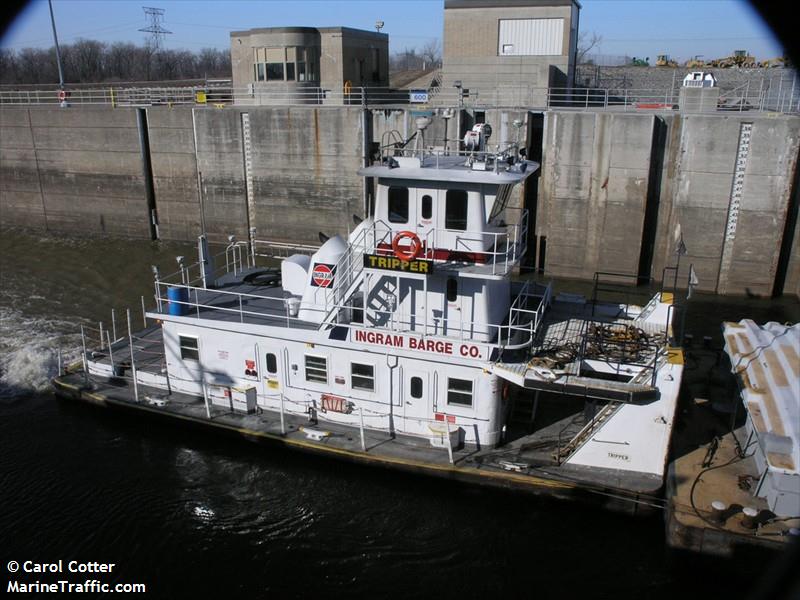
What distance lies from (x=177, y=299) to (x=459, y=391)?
7.43 metres

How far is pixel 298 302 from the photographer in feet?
51.1

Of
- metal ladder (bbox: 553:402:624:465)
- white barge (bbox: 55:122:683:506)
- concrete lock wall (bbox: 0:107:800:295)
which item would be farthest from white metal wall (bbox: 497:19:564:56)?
metal ladder (bbox: 553:402:624:465)

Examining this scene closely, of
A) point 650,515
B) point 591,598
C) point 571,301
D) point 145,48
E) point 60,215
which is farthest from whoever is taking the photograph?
point 145,48

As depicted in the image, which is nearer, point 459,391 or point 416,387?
point 459,391

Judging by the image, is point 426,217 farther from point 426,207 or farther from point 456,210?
point 456,210

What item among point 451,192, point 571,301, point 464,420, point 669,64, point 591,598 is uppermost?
point 669,64

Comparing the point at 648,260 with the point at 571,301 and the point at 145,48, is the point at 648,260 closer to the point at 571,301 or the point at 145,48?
the point at 571,301

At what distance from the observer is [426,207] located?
14.1m

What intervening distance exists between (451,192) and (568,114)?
1447 cm

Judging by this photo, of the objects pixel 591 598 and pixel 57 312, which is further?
pixel 57 312

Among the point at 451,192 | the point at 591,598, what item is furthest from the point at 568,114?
the point at 591,598

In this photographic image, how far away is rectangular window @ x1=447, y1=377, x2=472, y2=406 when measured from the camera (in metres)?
13.8

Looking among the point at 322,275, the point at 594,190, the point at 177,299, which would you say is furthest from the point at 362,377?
the point at 594,190

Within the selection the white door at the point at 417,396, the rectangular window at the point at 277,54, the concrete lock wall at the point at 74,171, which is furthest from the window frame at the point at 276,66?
the white door at the point at 417,396
